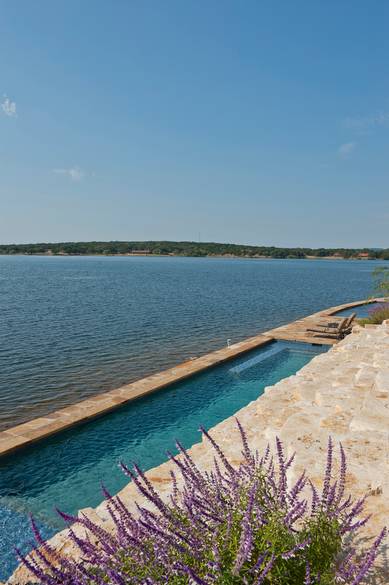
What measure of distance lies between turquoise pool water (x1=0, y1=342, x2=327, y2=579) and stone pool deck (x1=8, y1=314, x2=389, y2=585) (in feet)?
6.91

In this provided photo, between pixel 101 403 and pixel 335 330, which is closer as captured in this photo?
pixel 101 403

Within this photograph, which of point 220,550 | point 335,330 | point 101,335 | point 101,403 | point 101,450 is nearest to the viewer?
point 220,550

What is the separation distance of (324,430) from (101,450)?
19.7ft

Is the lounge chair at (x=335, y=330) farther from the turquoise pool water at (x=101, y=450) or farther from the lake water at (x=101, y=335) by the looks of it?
the turquoise pool water at (x=101, y=450)

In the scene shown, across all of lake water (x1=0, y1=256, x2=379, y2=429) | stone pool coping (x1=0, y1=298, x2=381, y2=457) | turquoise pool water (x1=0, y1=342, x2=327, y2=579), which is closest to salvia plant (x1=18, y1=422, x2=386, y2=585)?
turquoise pool water (x1=0, y1=342, x2=327, y2=579)

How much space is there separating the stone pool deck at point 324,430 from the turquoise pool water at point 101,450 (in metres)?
2.11

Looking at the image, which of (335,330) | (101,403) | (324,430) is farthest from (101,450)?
(335,330)

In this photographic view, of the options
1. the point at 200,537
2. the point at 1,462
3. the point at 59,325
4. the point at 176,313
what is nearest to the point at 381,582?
the point at 200,537

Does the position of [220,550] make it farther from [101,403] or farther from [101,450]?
[101,403]

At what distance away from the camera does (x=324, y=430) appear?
18.6ft

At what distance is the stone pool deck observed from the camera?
4.11m

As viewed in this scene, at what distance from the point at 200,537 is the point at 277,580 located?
0.54 metres

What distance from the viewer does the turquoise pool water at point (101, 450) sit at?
24.8 feet

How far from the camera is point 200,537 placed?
8.23 feet
